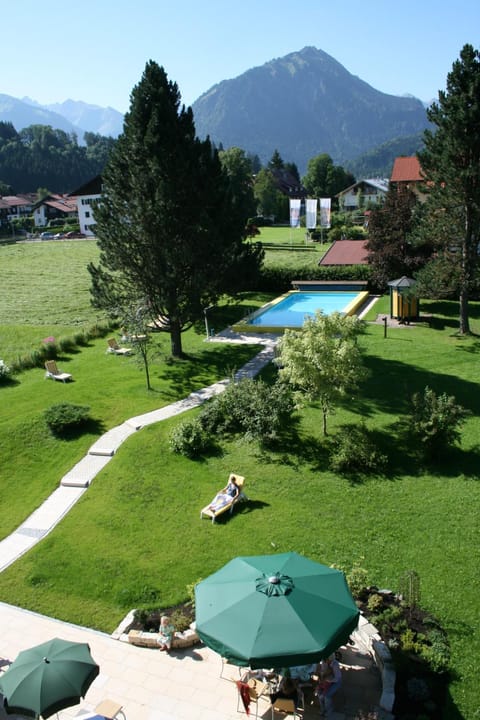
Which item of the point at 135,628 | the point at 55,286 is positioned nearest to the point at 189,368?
the point at 135,628

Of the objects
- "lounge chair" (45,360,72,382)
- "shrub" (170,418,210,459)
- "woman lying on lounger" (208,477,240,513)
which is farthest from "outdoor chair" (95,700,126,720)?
"lounge chair" (45,360,72,382)

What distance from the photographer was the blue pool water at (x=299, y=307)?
120 ft

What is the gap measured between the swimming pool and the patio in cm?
2325

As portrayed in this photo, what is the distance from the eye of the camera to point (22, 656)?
30.1 feet

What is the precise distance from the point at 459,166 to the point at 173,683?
87.2 feet

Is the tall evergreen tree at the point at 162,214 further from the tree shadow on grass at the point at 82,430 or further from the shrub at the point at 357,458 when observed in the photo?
the shrub at the point at 357,458

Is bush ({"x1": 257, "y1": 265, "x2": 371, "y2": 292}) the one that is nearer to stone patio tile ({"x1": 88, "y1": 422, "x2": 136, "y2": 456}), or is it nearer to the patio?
stone patio tile ({"x1": 88, "y1": 422, "x2": 136, "y2": 456})

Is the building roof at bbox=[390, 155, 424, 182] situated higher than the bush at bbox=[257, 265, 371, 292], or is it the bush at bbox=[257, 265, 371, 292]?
the building roof at bbox=[390, 155, 424, 182]

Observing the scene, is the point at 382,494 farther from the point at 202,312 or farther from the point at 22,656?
the point at 202,312

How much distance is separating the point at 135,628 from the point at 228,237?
71.4 ft

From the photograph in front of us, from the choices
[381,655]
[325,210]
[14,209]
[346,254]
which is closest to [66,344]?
[381,655]

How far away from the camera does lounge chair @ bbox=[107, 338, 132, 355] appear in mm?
29875

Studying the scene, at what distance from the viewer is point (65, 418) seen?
2102cm

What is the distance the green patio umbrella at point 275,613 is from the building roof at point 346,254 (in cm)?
3758
